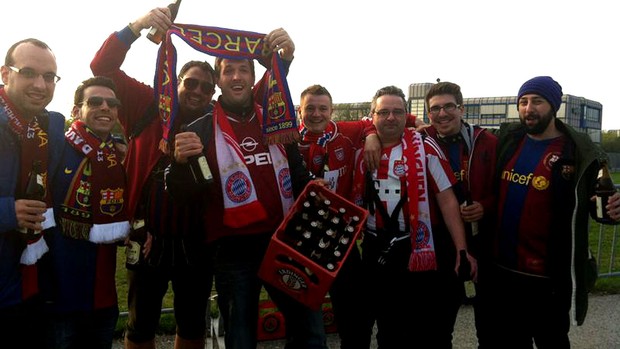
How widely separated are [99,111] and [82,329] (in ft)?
4.41

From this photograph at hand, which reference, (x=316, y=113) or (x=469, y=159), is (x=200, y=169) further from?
(x=469, y=159)

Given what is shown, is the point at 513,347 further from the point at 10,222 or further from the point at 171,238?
the point at 10,222

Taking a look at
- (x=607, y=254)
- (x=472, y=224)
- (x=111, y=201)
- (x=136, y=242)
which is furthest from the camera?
(x=607, y=254)

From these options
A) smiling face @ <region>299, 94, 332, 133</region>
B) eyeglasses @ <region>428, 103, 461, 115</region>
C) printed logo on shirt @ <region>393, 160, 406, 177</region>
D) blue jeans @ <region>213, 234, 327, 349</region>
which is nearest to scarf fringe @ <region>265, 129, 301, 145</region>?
blue jeans @ <region>213, 234, 327, 349</region>

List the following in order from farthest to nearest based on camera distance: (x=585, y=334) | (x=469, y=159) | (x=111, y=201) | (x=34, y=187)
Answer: (x=585, y=334), (x=469, y=159), (x=111, y=201), (x=34, y=187)

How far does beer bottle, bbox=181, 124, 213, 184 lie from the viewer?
8.67 ft

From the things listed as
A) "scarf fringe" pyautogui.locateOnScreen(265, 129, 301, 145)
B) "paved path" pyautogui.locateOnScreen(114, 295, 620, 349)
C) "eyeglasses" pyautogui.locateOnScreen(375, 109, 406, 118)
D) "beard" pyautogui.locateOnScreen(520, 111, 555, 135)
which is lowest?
"paved path" pyautogui.locateOnScreen(114, 295, 620, 349)

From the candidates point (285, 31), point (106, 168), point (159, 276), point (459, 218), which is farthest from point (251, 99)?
point (459, 218)

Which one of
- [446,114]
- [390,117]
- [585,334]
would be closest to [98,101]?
[390,117]

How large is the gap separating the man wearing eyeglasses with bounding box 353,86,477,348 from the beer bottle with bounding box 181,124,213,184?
1252mm

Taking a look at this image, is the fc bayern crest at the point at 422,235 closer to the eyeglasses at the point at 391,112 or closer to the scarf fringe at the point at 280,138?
the eyeglasses at the point at 391,112

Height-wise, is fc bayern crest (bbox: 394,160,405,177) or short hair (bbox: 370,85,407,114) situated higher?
short hair (bbox: 370,85,407,114)

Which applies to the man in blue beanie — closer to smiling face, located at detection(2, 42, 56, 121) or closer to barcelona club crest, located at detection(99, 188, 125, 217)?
barcelona club crest, located at detection(99, 188, 125, 217)

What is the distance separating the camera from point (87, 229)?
278 centimetres
